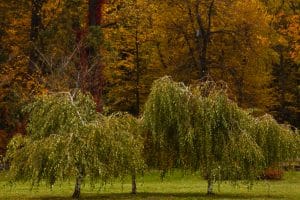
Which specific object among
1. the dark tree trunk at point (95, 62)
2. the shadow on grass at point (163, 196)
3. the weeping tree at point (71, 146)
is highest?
the dark tree trunk at point (95, 62)

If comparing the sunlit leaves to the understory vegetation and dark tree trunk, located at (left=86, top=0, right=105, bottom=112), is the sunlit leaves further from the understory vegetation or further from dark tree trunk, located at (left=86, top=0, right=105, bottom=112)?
dark tree trunk, located at (left=86, top=0, right=105, bottom=112)

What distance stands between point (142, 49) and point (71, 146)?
2765 centimetres

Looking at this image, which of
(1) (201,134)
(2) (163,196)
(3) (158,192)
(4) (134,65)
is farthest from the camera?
(4) (134,65)

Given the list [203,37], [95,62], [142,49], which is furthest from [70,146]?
[142,49]

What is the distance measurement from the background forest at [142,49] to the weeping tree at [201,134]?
10540mm

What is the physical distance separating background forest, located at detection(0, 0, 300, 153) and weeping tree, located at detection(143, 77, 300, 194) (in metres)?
10.5

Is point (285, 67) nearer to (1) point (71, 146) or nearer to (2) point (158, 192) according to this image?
(2) point (158, 192)

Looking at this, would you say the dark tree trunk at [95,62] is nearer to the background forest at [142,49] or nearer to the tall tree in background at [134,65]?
the background forest at [142,49]

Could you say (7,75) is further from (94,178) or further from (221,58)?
(94,178)

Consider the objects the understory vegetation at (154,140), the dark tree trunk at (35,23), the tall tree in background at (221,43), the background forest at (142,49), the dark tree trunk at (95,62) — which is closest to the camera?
the understory vegetation at (154,140)

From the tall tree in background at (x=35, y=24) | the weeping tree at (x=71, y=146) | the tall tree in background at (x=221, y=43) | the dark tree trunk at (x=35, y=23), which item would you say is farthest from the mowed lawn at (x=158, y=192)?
the tall tree in background at (x=221, y=43)

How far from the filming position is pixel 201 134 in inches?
862

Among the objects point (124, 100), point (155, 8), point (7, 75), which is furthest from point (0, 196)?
point (124, 100)

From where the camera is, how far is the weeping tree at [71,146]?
1839 centimetres
